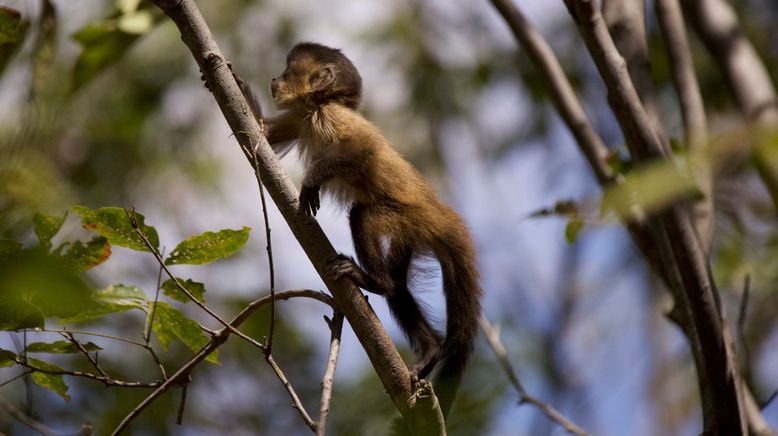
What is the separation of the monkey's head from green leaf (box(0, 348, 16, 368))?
3000 millimetres

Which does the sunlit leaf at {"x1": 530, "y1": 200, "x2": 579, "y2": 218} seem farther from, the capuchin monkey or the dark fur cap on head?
the dark fur cap on head

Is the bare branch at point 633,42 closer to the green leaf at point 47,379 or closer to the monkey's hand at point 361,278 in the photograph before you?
the monkey's hand at point 361,278

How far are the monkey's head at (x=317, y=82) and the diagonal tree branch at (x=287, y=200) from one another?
2355 mm

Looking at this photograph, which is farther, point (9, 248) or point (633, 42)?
point (633, 42)

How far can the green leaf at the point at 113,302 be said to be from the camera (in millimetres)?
2701

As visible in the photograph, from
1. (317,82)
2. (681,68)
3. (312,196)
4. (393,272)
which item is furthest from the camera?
(317,82)

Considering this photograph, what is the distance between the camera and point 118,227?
2.85m

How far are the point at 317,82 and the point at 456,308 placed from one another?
6.04ft

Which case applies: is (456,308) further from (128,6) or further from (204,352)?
(128,6)

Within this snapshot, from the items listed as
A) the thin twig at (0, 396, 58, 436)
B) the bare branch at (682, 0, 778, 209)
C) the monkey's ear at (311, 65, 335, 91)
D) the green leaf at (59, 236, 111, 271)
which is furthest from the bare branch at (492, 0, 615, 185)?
the thin twig at (0, 396, 58, 436)

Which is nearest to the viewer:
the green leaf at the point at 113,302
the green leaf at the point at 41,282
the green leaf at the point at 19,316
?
the green leaf at the point at 41,282

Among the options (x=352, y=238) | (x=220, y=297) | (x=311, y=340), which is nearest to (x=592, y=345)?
(x=311, y=340)

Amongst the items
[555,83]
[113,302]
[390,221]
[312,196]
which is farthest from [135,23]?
[555,83]

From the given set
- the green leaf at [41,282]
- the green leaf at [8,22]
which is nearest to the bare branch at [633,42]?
the green leaf at [8,22]
